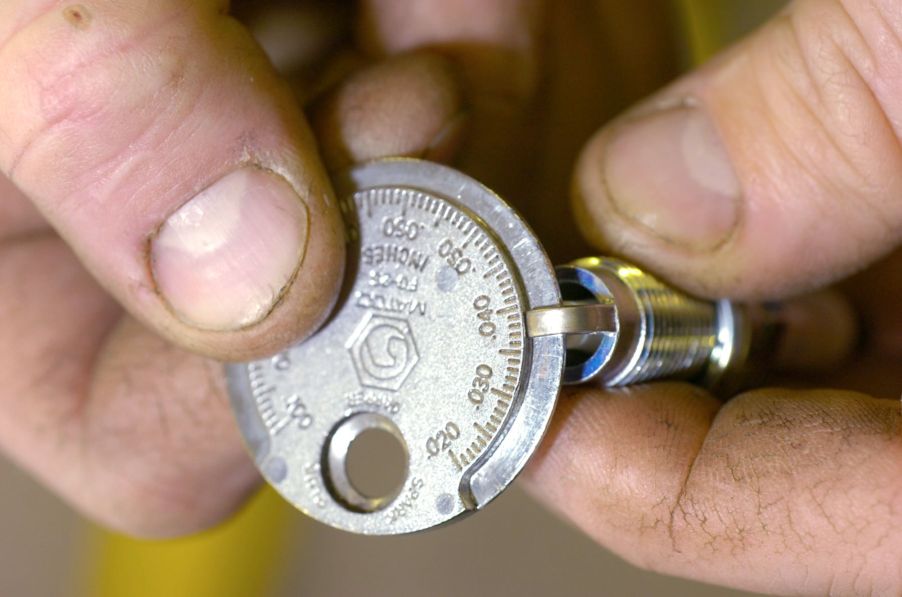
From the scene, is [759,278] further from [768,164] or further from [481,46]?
[481,46]

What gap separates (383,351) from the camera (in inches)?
30.4

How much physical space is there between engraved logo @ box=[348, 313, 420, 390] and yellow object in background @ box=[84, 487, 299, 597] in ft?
3.69

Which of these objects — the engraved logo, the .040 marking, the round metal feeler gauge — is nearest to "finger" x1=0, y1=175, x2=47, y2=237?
the round metal feeler gauge

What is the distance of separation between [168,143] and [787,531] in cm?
56

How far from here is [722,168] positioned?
87cm

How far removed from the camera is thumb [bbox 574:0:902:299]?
77 centimetres

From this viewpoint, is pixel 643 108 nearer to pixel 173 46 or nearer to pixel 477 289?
pixel 477 289

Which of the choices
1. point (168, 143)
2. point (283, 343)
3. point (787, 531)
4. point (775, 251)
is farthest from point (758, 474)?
point (168, 143)

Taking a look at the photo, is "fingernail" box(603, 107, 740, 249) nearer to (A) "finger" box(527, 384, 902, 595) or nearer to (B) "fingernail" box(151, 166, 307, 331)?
(A) "finger" box(527, 384, 902, 595)

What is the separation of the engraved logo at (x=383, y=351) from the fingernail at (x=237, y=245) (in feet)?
0.28

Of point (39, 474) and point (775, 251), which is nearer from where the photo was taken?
point (775, 251)

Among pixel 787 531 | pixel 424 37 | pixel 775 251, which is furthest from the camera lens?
pixel 424 37

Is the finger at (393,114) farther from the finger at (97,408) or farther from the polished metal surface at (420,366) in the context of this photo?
the finger at (97,408)

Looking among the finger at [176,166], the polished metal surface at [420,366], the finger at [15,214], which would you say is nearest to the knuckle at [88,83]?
the finger at [176,166]
